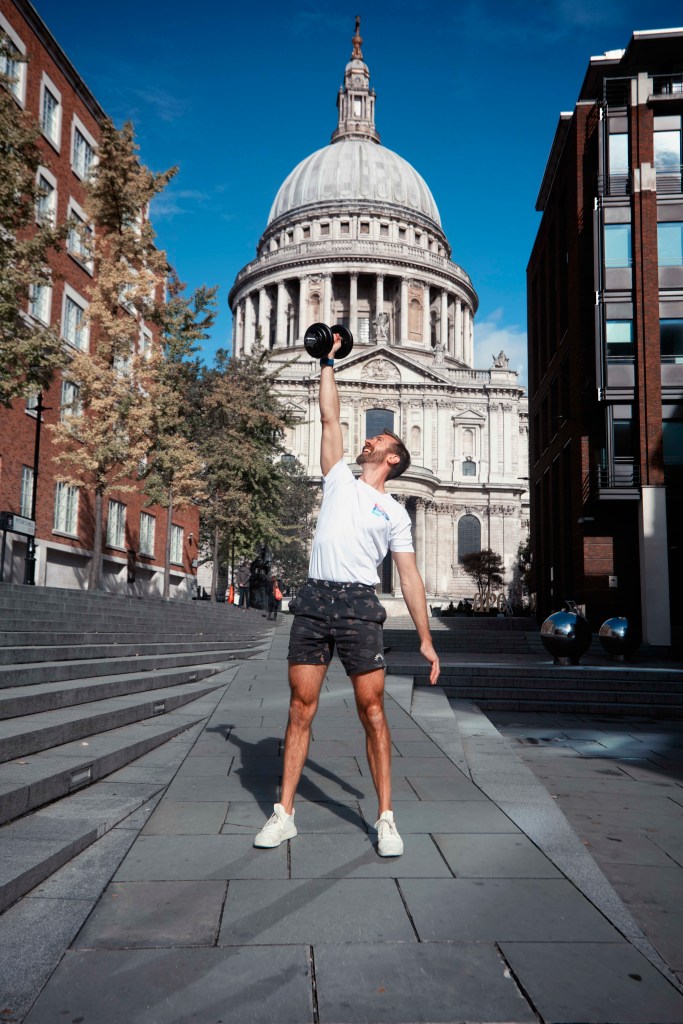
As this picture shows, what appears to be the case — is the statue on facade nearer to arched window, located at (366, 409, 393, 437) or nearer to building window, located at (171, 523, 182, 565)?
arched window, located at (366, 409, 393, 437)

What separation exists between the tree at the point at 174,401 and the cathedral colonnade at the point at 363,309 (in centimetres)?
5652

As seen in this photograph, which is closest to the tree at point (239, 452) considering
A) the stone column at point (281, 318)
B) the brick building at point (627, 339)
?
the brick building at point (627, 339)

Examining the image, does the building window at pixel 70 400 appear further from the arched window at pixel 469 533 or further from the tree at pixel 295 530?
the arched window at pixel 469 533

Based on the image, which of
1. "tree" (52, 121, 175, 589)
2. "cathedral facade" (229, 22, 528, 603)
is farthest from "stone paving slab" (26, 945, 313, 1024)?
"cathedral facade" (229, 22, 528, 603)

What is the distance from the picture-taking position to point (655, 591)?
27.5 metres

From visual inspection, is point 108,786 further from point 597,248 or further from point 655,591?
point 597,248

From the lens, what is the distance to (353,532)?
4578mm

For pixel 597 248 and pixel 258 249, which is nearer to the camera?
pixel 597 248

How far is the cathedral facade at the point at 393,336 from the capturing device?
74062 mm

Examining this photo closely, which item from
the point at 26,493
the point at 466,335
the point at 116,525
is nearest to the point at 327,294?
the point at 466,335

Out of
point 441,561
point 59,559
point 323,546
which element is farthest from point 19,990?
point 441,561

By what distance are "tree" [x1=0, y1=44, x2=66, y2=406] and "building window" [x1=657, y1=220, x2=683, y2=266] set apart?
2134 centimetres

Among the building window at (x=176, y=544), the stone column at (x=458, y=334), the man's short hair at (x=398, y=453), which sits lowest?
the man's short hair at (x=398, y=453)

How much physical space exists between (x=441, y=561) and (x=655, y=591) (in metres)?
45.2
